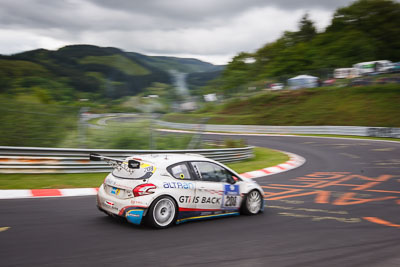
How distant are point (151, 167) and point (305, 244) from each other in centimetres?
273

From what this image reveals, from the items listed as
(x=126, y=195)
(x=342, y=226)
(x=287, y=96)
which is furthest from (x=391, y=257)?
(x=287, y=96)

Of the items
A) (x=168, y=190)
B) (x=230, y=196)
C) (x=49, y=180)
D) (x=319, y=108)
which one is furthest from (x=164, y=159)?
(x=319, y=108)

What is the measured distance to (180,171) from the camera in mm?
6840

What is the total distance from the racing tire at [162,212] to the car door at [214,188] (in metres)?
0.55

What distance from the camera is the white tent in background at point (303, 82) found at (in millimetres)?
55438

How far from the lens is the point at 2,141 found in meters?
12.6

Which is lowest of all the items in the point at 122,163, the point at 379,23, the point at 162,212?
the point at 162,212

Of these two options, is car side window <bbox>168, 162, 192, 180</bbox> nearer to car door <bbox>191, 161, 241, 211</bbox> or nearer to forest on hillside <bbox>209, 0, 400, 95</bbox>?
car door <bbox>191, 161, 241, 211</bbox>

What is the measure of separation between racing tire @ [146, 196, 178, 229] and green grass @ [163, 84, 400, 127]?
1453 inches

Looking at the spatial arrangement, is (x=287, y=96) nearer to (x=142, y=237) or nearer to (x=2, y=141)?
(x=2, y=141)

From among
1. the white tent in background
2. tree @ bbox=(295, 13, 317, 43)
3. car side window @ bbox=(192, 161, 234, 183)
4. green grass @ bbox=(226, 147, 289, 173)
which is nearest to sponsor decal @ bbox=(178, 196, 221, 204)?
car side window @ bbox=(192, 161, 234, 183)

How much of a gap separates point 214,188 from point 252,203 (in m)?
1.13

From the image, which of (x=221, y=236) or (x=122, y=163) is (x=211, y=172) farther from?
Answer: (x=122, y=163)

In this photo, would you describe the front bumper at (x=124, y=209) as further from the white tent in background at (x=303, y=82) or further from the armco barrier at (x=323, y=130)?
the white tent in background at (x=303, y=82)
